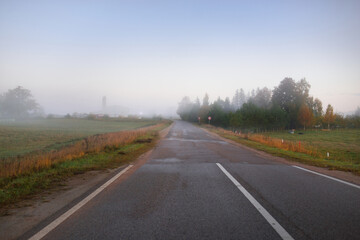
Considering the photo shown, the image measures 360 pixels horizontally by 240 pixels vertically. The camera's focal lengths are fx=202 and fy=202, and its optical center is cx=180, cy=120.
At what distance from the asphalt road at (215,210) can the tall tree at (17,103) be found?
399 ft

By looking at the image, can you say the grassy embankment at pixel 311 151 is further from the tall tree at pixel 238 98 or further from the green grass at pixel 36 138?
the tall tree at pixel 238 98

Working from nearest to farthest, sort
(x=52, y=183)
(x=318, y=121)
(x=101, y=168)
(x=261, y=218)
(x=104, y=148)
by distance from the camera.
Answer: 1. (x=261, y=218)
2. (x=52, y=183)
3. (x=101, y=168)
4. (x=104, y=148)
5. (x=318, y=121)

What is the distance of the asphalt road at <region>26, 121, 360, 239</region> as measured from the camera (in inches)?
118

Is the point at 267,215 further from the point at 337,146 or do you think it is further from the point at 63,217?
the point at 337,146

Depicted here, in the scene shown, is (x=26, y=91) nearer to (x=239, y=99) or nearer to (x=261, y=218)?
(x=239, y=99)

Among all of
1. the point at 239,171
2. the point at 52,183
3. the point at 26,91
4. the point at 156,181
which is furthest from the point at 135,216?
the point at 26,91

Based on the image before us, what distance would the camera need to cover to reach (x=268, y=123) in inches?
2217

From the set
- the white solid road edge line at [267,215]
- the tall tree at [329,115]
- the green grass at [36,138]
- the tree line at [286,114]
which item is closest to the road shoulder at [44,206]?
the white solid road edge line at [267,215]

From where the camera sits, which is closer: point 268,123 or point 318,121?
point 268,123

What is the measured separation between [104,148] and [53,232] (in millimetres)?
10479

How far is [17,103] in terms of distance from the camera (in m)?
98.9

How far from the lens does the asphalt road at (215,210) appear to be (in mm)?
2988

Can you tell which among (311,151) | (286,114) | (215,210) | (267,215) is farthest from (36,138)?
(286,114)

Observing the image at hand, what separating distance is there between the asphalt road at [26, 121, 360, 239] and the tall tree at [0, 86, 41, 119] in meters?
122
